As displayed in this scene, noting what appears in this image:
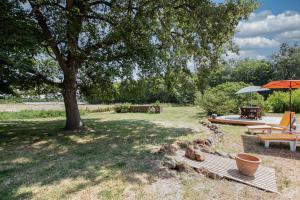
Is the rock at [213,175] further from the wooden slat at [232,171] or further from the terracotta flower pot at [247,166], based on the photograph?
the terracotta flower pot at [247,166]

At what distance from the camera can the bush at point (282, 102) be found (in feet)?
61.3

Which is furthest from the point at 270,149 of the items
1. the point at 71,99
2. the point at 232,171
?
the point at 71,99

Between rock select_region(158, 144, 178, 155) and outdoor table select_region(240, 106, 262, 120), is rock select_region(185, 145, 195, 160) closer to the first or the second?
rock select_region(158, 144, 178, 155)

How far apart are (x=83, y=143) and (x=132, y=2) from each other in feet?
19.4

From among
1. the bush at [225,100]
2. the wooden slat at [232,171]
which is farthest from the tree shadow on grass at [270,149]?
the bush at [225,100]

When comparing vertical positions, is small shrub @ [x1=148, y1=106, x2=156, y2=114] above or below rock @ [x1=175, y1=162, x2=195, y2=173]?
above

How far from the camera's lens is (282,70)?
1825 inches

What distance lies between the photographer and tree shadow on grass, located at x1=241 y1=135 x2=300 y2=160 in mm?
7500

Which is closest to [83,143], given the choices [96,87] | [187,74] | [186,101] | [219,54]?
[96,87]

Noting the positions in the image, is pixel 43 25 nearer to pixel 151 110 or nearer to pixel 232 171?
pixel 232 171

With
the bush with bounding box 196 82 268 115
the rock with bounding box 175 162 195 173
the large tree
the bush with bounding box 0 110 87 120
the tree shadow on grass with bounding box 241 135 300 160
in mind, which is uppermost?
the large tree

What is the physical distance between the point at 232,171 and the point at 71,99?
7.49 meters

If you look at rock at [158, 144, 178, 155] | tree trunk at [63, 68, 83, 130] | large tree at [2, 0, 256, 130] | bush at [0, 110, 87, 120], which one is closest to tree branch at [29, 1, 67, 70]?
large tree at [2, 0, 256, 130]

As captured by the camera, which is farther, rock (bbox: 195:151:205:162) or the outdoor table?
the outdoor table
